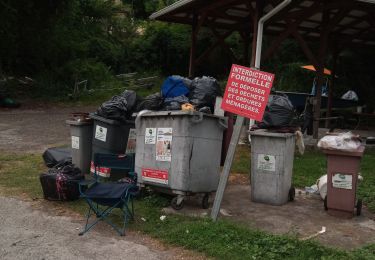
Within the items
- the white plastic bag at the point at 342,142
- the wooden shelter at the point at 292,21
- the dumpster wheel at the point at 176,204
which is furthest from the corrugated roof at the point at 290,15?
the dumpster wheel at the point at 176,204

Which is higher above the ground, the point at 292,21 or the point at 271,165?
the point at 292,21

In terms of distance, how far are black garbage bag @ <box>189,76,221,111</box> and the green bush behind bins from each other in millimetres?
8338

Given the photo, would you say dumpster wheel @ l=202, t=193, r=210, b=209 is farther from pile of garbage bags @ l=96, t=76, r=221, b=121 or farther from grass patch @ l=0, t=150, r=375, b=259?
pile of garbage bags @ l=96, t=76, r=221, b=121

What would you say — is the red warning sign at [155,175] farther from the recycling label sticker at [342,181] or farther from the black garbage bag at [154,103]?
the recycling label sticker at [342,181]

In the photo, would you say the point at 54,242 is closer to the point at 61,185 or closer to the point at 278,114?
the point at 61,185

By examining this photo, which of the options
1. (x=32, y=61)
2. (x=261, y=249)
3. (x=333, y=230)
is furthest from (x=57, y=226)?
(x=32, y=61)

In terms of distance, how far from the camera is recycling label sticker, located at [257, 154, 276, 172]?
6.23 meters

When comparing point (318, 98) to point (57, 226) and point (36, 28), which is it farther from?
point (36, 28)

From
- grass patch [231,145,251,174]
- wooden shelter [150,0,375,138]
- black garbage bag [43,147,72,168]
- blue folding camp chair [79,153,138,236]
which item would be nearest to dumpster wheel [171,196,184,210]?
blue folding camp chair [79,153,138,236]

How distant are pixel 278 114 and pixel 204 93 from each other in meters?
1.05

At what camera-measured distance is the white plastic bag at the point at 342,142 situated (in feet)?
18.6

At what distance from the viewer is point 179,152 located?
5883 millimetres

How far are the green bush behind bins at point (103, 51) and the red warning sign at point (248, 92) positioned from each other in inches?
375

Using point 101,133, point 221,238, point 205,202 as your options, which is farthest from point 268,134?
point 101,133
